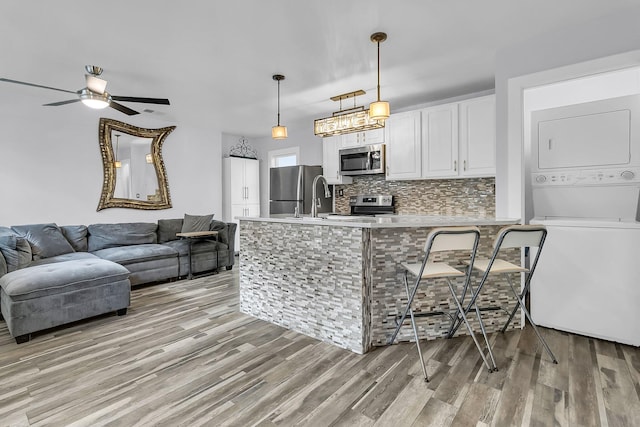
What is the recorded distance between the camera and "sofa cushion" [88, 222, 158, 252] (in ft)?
14.6

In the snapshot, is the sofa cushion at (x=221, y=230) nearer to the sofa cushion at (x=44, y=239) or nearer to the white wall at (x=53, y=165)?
the white wall at (x=53, y=165)

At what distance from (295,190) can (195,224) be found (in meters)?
1.68

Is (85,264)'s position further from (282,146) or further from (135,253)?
(282,146)

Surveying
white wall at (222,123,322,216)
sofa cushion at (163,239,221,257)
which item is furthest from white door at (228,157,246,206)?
sofa cushion at (163,239,221,257)

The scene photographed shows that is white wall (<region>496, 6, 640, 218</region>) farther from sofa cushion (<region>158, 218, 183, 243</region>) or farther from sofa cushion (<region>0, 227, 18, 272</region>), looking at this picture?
sofa cushion (<region>0, 227, 18, 272</region>)

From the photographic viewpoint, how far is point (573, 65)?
252cm

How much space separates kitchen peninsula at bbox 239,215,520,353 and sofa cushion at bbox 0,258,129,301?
164cm

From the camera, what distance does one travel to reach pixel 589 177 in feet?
9.07

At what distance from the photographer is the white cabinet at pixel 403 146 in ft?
14.0

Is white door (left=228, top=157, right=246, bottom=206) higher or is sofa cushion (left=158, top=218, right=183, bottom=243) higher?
white door (left=228, top=157, right=246, bottom=206)

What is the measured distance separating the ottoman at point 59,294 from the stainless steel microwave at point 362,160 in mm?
3222

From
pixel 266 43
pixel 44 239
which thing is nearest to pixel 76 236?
pixel 44 239

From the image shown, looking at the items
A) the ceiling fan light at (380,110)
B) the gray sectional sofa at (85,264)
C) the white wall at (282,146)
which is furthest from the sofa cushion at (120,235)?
the ceiling fan light at (380,110)

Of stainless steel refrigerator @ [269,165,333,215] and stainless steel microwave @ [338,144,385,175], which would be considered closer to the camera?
stainless steel microwave @ [338,144,385,175]
